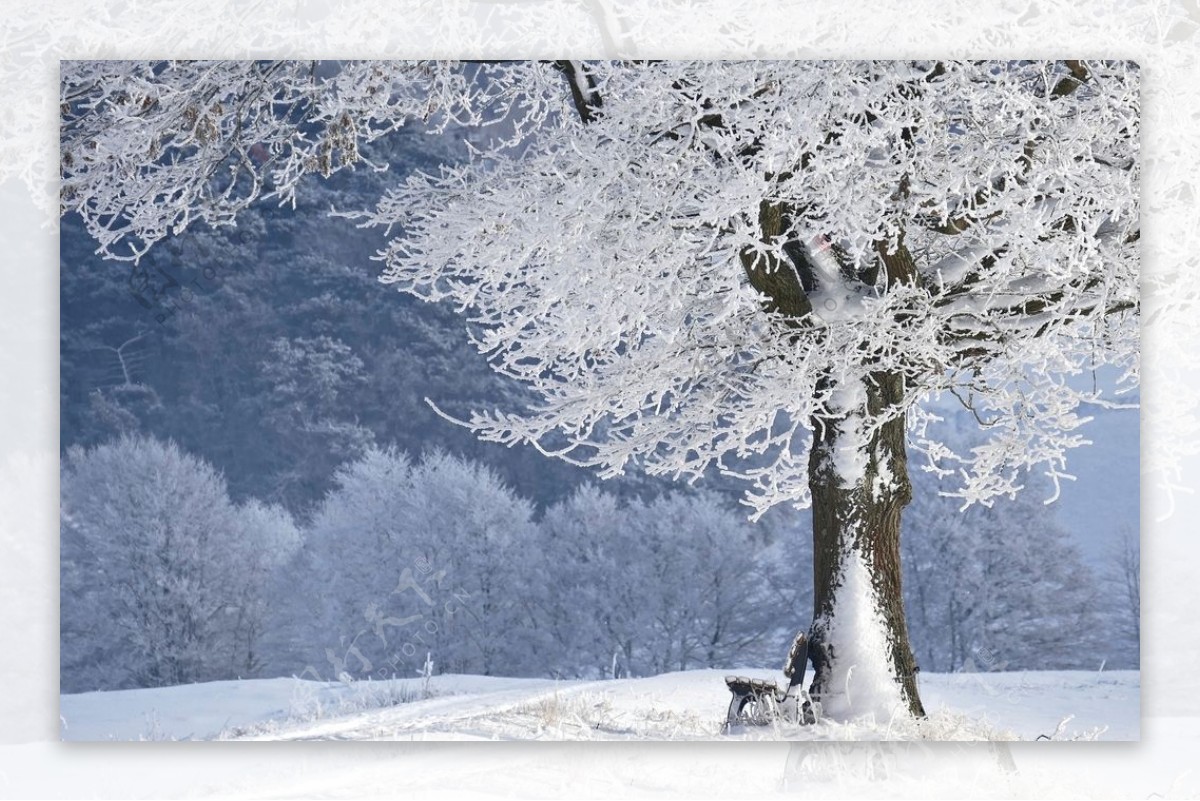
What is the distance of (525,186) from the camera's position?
3551mm

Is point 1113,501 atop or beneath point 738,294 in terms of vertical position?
beneath

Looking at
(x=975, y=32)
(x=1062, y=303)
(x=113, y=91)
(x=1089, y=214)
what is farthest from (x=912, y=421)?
(x=113, y=91)

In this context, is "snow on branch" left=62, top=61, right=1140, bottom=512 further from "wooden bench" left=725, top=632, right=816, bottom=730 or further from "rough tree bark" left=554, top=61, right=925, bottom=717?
"wooden bench" left=725, top=632, right=816, bottom=730

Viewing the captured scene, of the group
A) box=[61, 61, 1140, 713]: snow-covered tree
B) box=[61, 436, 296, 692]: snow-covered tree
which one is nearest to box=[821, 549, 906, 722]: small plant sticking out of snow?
box=[61, 61, 1140, 713]: snow-covered tree

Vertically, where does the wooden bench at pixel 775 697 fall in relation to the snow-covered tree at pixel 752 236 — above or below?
below

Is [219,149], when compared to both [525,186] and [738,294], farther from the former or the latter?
[738,294]

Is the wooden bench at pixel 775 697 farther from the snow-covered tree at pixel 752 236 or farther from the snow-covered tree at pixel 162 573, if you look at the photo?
the snow-covered tree at pixel 162 573

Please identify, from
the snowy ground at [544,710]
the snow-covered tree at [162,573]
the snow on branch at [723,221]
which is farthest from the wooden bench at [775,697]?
the snow-covered tree at [162,573]

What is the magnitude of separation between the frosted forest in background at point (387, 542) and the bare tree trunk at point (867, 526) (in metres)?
0.05

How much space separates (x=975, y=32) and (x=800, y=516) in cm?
148

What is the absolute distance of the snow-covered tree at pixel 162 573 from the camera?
3.43m

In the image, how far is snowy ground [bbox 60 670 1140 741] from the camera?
3406 millimetres

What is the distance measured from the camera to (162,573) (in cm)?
344

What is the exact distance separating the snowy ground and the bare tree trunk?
0.55 ft
